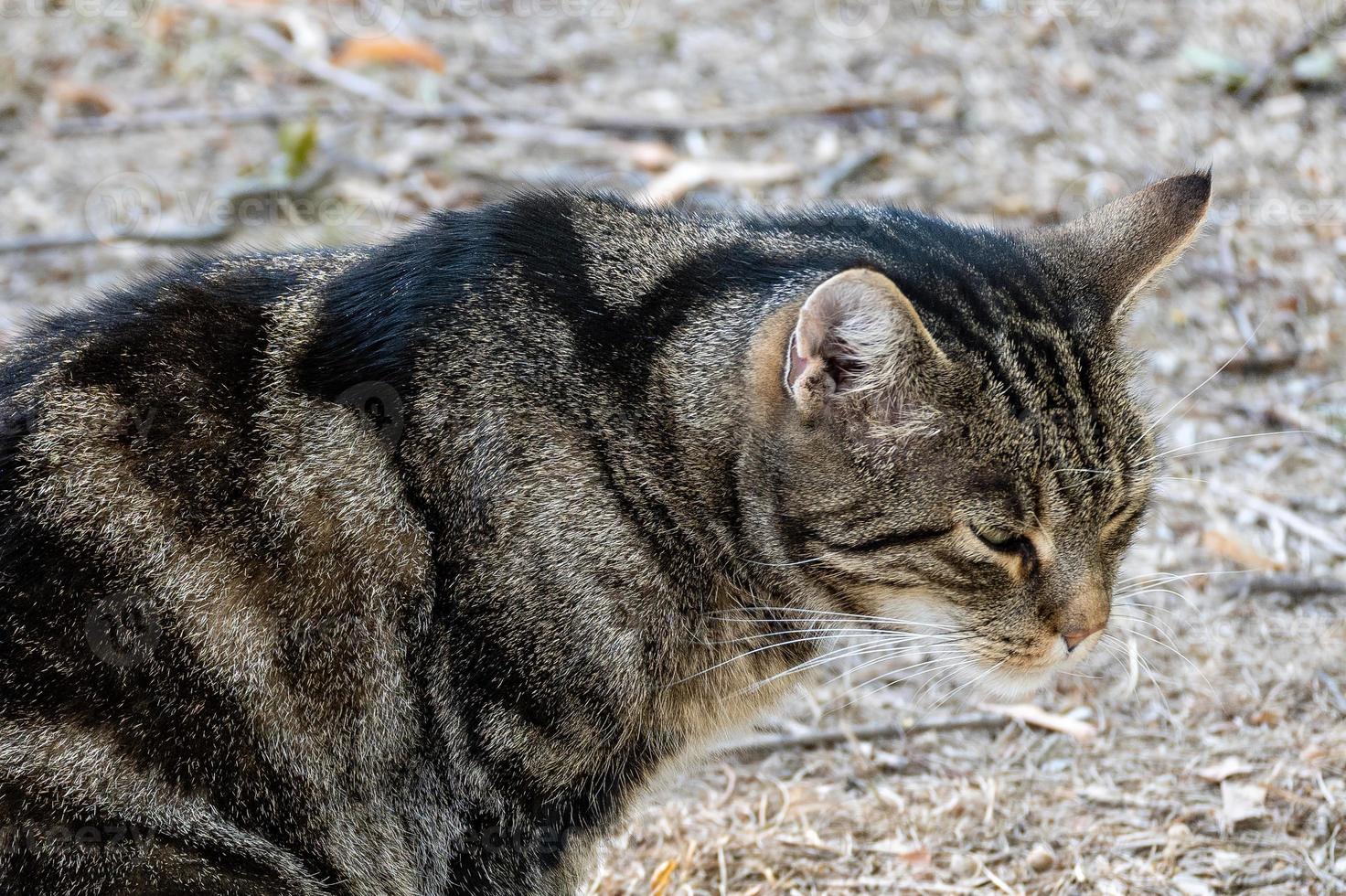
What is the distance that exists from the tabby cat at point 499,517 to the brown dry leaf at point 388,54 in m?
4.24

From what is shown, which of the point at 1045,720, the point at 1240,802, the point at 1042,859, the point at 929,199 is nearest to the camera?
the point at 1042,859

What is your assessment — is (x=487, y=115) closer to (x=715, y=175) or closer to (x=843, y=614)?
(x=715, y=175)

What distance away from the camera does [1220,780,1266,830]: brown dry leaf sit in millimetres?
3496

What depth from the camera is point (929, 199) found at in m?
6.08

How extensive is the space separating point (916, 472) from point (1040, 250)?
0.74 metres

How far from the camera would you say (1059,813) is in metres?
3.63

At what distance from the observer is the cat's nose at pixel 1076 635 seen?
2.94m

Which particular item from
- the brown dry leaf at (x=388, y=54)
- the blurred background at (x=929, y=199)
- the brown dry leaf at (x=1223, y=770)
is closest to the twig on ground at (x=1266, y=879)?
the blurred background at (x=929, y=199)

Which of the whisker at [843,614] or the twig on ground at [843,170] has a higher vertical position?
the twig on ground at [843,170]

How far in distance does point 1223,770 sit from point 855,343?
6.28 feet

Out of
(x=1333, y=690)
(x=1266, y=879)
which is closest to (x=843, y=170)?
(x=1333, y=690)

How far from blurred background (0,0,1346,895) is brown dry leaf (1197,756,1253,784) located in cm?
1

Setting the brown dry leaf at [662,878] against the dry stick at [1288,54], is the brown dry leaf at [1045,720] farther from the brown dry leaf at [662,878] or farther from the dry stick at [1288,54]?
the dry stick at [1288,54]

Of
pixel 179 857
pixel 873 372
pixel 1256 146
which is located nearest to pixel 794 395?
pixel 873 372
